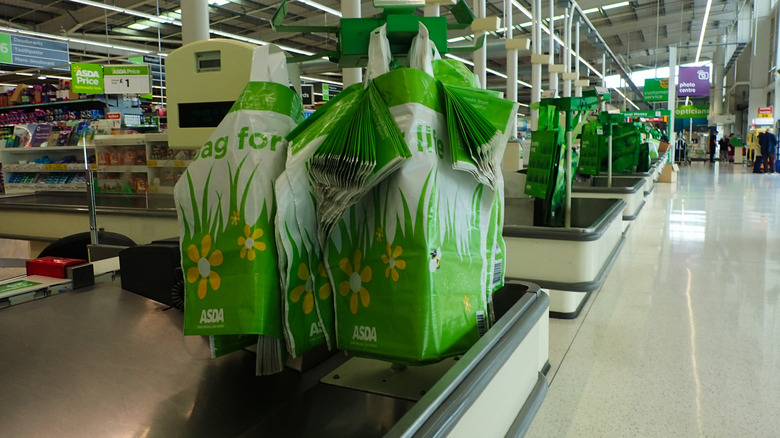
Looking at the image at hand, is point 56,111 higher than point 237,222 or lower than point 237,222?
higher

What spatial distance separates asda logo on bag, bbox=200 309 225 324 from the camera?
39.5 inches

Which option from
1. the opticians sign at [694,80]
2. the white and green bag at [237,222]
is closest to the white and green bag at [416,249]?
the white and green bag at [237,222]

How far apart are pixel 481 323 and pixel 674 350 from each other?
1950 mm

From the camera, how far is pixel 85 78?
1138 centimetres

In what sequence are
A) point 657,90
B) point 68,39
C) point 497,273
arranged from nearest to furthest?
point 497,273
point 68,39
point 657,90

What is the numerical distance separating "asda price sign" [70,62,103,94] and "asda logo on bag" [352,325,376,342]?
11.7 m

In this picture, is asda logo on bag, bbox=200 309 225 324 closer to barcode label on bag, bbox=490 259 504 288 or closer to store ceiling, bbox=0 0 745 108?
barcode label on bag, bbox=490 259 504 288

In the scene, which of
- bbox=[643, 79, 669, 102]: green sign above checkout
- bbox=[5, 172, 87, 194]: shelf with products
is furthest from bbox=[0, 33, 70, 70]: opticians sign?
bbox=[643, 79, 669, 102]: green sign above checkout

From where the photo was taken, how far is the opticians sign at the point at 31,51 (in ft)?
40.7

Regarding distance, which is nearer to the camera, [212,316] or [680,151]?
[212,316]

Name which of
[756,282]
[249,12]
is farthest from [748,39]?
[756,282]

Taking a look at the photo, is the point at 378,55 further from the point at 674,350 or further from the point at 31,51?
the point at 31,51

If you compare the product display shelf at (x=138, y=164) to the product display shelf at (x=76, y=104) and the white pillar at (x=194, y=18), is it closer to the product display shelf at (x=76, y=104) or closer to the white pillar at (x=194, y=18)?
the white pillar at (x=194, y=18)

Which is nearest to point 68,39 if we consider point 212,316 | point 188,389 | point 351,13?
point 351,13
